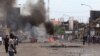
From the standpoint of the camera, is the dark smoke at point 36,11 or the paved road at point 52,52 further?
the dark smoke at point 36,11

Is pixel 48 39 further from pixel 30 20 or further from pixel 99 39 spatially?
pixel 30 20

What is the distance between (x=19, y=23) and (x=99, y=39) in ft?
125

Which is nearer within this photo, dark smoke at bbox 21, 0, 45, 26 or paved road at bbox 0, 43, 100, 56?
paved road at bbox 0, 43, 100, 56

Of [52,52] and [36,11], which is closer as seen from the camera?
[52,52]

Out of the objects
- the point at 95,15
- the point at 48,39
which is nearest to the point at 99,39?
the point at 48,39

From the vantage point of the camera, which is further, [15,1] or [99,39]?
[99,39]

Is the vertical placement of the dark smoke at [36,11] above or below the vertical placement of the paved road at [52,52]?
above

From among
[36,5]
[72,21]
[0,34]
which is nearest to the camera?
[36,5]

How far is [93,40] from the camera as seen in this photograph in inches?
2872

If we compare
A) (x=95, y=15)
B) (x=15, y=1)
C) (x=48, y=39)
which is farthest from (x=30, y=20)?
(x=95, y=15)

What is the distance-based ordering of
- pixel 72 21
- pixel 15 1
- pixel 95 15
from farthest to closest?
pixel 72 21
pixel 95 15
pixel 15 1

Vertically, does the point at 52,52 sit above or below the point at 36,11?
below

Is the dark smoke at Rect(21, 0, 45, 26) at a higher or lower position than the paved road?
higher

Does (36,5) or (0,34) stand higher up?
(36,5)
